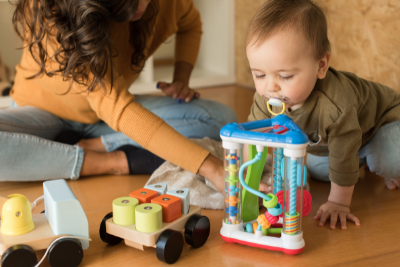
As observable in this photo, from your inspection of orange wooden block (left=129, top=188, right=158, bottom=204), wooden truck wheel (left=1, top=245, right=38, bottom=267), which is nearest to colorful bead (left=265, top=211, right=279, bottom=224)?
orange wooden block (left=129, top=188, right=158, bottom=204)

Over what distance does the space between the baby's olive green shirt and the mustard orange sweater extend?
0.26m

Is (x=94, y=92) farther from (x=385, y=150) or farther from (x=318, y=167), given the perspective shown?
(x=385, y=150)

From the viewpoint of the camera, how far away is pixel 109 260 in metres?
0.84

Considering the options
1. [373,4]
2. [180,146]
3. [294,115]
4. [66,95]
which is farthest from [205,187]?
[373,4]

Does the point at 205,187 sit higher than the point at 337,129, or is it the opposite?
the point at 337,129

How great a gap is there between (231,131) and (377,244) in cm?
40

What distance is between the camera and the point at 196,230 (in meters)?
0.85

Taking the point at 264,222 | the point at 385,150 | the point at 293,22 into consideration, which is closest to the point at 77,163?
the point at 264,222

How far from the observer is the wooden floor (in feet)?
2.72

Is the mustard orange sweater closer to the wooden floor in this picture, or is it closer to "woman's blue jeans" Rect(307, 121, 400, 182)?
the wooden floor

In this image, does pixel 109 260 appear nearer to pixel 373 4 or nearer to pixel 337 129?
pixel 337 129

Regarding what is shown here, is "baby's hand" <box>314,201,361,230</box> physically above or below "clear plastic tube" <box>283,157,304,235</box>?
below

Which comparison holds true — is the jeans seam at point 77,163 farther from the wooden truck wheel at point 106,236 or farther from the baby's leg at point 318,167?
the baby's leg at point 318,167

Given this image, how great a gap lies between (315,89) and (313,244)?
35cm
